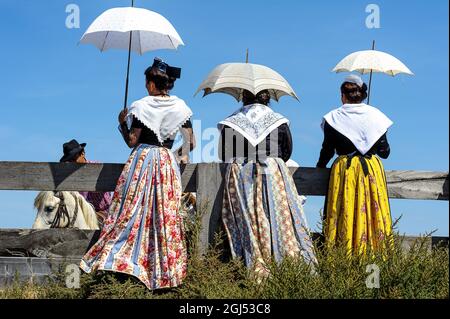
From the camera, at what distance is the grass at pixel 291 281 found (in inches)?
252

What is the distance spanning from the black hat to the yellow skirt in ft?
11.6

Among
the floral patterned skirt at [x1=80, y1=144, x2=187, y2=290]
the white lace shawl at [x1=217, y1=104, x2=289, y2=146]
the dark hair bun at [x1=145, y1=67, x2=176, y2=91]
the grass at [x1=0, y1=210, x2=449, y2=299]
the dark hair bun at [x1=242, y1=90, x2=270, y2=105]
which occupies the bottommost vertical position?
the grass at [x1=0, y1=210, x2=449, y2=299]

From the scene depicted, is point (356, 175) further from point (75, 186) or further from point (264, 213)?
point (75, 186)

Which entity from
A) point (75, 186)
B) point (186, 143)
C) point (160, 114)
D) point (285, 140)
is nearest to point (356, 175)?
point (285, 140)

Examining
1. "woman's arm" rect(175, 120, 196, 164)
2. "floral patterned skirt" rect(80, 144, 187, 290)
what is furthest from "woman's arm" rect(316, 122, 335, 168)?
"floral patterned skirt" rect(80, 144, 187, 290)

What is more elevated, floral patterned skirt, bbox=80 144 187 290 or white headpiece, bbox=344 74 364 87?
white headpiece, bbox=344 74 364 87

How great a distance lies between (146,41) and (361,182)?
113 inches

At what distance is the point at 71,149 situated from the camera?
9.66 metres

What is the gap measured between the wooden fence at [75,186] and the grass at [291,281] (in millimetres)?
348

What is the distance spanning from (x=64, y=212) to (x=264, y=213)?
136 inches

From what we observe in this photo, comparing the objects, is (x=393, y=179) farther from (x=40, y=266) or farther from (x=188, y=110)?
(x=40, y=266)

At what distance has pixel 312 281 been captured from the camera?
6426 millimetres

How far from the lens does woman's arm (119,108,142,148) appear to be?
7199 millimetres

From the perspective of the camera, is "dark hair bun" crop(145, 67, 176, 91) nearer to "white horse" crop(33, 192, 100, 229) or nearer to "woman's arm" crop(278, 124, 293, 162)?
"woman's arm" crop(278, 124, 293, 162)
